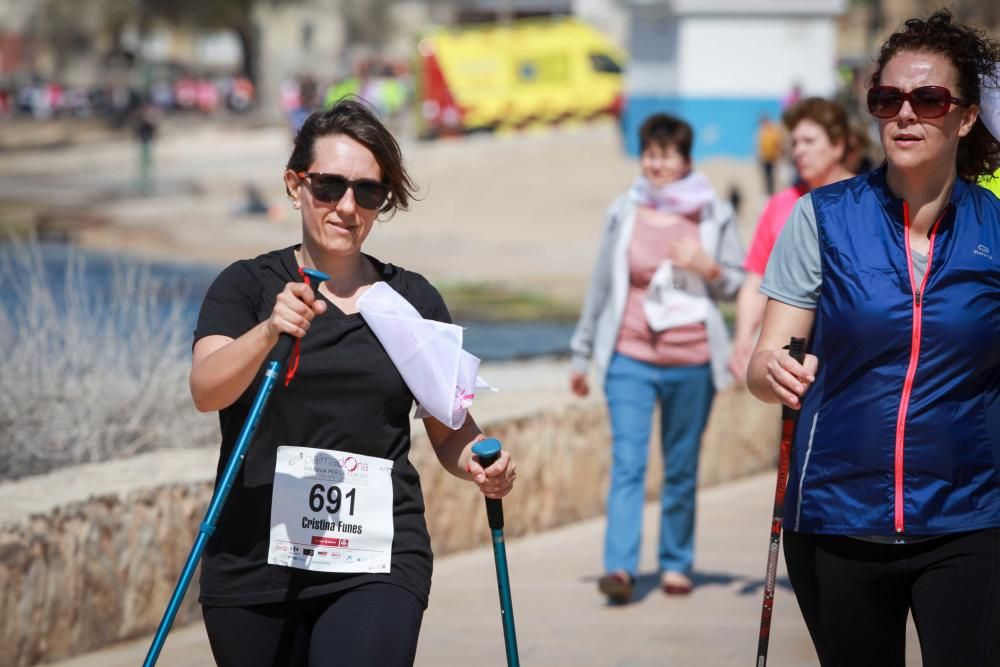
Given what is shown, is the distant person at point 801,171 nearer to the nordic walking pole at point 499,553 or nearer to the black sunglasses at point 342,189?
the nordic walking pole at point 499,553

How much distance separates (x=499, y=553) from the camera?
3627 millimetres

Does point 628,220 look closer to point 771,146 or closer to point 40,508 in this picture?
point 40,508

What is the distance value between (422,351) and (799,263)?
2.69ft

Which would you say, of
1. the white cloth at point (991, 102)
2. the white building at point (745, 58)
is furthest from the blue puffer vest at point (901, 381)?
the white building at point (745, 58)

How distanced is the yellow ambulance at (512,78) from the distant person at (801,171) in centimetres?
3281

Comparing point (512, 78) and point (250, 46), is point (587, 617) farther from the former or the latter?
point (250, 46)

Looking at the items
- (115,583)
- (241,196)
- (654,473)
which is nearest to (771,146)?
(241,196)

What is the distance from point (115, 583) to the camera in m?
5.76

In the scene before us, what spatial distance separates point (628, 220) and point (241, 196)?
22814 millimetres

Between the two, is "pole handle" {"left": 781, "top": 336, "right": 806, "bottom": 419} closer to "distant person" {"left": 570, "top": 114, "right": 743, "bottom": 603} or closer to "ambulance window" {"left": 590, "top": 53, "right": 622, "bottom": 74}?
"distant person" {"left": 570, "top": 114, "right": 743, "bottom": 603}

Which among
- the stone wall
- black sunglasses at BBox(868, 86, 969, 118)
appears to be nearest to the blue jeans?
the stone wall

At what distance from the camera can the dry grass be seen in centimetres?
685

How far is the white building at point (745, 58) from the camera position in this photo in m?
28.1

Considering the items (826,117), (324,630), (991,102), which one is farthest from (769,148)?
(324,630)
